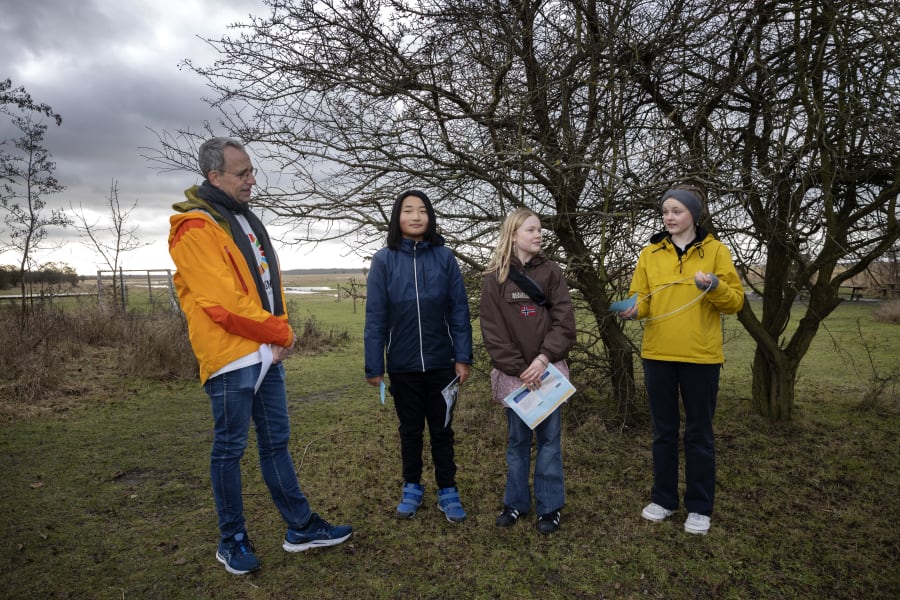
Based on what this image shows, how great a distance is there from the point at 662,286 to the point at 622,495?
1.45 metres

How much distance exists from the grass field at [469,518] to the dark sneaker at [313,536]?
0.05 m

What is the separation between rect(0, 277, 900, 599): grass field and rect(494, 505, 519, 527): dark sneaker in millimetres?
59

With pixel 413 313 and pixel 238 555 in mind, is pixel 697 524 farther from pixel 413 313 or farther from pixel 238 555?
pixel 238 555

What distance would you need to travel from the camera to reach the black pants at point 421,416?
3289 millimetres

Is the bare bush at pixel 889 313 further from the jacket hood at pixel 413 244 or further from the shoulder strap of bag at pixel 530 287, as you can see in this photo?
the jacket hood at pixel 413 244

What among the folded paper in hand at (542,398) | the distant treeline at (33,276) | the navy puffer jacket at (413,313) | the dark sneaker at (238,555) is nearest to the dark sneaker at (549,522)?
the folded paper in hand at (542,398)

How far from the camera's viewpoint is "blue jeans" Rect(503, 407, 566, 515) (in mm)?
3162

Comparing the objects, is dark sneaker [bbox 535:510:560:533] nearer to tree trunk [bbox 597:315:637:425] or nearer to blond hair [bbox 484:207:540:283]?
blond hair [bbox 484:207:540:283]

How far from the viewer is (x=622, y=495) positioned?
144 inches

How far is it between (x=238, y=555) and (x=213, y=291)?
52.6 inches

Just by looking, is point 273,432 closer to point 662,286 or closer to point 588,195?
point 662,286

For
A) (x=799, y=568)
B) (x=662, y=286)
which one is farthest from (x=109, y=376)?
(x=799, y=568)

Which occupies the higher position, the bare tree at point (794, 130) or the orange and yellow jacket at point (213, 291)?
the bare tree at point (794, 130)

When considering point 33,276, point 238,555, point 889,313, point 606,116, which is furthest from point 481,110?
point 889,313
